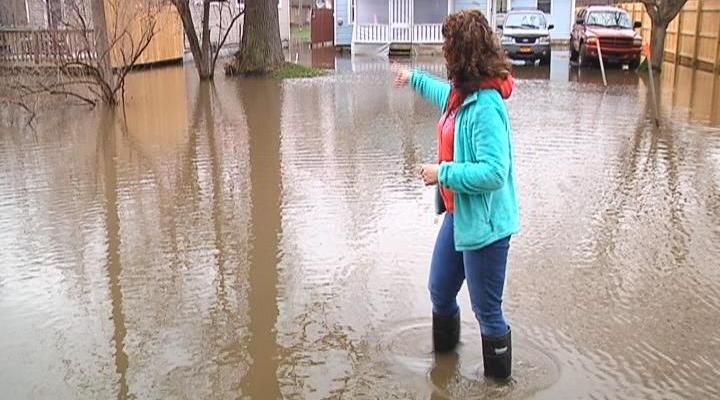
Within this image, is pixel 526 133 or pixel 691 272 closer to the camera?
pixel 691 272

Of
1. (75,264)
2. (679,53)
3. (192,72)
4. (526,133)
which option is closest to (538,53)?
(679,53)

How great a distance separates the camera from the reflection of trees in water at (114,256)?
13.1 ft

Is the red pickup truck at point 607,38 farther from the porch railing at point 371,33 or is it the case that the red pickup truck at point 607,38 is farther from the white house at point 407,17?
the porch railing at point 371,33

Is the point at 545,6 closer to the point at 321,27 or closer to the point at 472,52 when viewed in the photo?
the point at 321,27

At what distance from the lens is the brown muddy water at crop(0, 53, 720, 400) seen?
388 cm

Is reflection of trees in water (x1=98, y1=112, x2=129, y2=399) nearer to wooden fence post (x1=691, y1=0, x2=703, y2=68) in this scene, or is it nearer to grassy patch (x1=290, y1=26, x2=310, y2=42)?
wooden fence post (x1=691, y1=0, x2=703, y2=68)

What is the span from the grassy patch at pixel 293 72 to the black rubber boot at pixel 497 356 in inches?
633

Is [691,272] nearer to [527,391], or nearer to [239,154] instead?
[527,391]

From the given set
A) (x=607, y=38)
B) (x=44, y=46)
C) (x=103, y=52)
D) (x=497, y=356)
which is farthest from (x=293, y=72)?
(x=497, y=356)

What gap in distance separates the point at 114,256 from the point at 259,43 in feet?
51.2

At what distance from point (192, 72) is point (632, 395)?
19711 millimetres

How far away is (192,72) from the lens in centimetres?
2191

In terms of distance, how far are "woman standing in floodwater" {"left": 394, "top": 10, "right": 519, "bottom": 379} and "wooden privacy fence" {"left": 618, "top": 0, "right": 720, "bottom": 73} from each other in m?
18.7

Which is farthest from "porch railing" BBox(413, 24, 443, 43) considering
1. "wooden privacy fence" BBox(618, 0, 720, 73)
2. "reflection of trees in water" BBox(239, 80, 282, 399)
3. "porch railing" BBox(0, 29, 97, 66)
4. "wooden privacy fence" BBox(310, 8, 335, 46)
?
"reflection of trees in water" BBox(239, 80, 282, 399)
